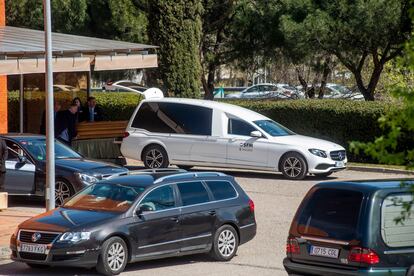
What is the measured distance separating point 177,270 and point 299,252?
11.4 feet

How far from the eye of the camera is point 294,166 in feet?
73.2

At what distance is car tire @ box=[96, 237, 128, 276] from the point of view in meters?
12.5

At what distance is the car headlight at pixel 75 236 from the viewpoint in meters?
12.4

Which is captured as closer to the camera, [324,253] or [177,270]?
[324,253]

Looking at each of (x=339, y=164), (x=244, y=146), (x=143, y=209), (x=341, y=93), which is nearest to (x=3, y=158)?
(x=143, y=209)

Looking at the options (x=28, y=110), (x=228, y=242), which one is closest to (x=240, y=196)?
(x=228, y=242)

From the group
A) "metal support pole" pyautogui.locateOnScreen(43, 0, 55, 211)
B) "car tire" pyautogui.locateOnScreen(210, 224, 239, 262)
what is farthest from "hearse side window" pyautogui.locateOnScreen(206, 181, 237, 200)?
"metal support pole" pyautogui.locateOnScreen(43, 0, 55, 211)

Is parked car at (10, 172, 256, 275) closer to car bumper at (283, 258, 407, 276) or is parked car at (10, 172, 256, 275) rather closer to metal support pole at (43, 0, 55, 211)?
metal support pole at (43, 0, 55, 211)

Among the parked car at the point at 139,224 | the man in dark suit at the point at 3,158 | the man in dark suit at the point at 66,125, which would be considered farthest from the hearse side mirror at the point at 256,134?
the parked car at the point at 139,224

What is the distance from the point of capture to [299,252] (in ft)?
33.7

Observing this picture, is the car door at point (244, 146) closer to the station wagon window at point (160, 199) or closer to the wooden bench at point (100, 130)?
the wooden bench at point (100, 130)

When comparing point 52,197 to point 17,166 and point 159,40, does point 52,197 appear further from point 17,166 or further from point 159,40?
point 159,40

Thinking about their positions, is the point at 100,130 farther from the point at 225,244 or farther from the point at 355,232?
the point at 355,232

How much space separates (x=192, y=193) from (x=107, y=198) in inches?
53.7
